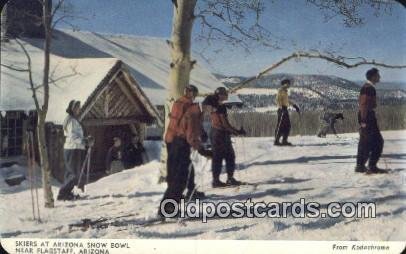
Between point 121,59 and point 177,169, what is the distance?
3.52ft

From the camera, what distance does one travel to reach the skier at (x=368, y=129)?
5230 millimetres

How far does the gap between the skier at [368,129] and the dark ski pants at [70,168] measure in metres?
2.31

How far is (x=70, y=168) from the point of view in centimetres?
527

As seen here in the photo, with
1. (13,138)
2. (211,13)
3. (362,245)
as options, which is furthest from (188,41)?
(362,245)

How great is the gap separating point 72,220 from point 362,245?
234 centimetres

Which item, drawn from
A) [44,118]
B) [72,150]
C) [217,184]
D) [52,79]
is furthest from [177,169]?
[52,79]

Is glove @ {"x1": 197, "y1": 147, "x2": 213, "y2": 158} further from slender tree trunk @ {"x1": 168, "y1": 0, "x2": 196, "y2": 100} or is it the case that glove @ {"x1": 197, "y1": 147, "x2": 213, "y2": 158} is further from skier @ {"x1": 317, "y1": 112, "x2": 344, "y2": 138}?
skier @ {"x1": 317, "y1": 112, "x2": 344, "y2": 138}

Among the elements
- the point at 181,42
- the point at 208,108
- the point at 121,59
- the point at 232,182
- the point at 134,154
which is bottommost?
the point at 232,182

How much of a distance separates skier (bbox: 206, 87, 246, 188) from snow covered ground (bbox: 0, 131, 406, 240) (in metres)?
0.06

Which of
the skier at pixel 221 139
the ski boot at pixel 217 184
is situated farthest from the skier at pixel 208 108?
the ski boot at pixel 217 184

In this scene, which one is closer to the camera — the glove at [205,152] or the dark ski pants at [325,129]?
the glove at [205,152]

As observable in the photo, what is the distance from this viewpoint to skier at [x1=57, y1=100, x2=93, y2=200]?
5.25 m

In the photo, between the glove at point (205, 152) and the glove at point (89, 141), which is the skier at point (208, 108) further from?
the glove at point (89, 141)

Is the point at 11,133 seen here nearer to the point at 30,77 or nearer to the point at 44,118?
the point at 44,118
